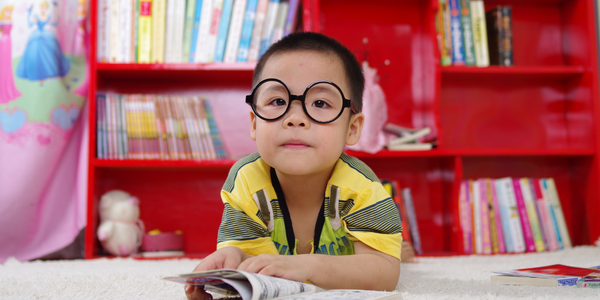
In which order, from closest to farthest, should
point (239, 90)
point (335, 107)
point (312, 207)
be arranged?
point (335, 107) < point (312, 207) < point (239, 90)

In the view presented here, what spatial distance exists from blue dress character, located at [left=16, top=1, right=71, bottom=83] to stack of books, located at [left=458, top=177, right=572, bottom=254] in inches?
65.0

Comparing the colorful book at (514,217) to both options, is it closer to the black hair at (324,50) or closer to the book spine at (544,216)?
the book spine at (544,216)

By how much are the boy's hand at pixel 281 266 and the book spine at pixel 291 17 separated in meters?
A: 1.26

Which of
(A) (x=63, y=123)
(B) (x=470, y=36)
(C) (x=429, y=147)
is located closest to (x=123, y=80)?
(A) (x=63, y=123)

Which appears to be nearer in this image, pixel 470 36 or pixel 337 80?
pixel 337 80

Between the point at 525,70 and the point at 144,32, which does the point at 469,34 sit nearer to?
the point at 525,70

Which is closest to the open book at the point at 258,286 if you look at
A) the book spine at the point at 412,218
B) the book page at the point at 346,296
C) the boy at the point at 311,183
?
the book page at the point at 346,296

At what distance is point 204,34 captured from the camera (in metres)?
1.78

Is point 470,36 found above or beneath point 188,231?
above

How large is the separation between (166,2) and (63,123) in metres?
0.61

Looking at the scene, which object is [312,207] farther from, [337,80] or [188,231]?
[188,231]

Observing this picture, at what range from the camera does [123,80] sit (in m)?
1.96

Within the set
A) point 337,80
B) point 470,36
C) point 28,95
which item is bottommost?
point 337,80

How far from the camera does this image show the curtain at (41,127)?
171 cm
